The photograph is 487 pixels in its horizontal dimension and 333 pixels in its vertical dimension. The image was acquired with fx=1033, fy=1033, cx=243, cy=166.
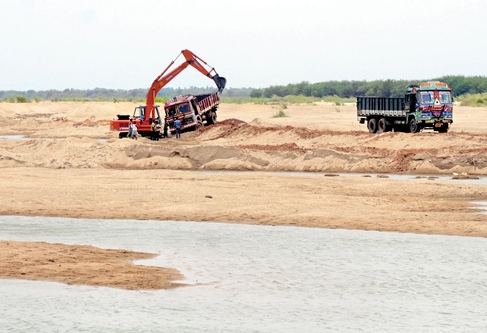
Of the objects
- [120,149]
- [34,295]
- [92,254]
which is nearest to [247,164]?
[120,149]

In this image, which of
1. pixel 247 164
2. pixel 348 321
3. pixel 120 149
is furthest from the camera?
pixel 120 149

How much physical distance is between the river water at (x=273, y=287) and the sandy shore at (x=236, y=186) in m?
0.92

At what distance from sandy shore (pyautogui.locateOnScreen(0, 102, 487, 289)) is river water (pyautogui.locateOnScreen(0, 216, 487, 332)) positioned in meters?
0.92

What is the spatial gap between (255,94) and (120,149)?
508 ft

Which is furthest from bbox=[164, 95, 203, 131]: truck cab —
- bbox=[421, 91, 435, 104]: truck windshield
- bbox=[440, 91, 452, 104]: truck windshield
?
bbox=[440, 91, 452, 104]: truck windshield

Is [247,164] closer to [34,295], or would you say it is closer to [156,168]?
[156,168]

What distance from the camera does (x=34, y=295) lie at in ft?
55.7

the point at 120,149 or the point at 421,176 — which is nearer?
the point at 421,176

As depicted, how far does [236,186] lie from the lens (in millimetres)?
32344

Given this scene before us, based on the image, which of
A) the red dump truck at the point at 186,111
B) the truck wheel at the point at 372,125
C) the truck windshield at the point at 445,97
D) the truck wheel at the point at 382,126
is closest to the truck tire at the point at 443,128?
the truck windshield at the point at 445,97

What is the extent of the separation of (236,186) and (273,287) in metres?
14.5

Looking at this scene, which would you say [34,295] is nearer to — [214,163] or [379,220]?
[379,220]

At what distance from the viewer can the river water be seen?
15.3 meters

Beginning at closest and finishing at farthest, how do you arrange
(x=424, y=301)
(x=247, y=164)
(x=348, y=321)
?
(x=348, y=321)
(x=424, y=301)
(x=247, y=164)
